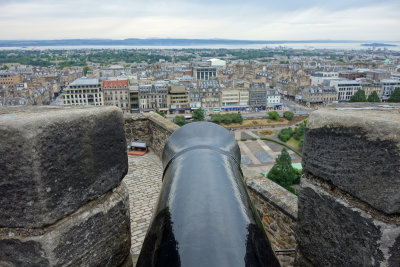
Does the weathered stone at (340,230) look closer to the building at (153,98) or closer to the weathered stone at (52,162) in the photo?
the weathered stone at (52,162)

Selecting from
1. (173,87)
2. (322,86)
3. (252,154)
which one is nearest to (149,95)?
(173,87)

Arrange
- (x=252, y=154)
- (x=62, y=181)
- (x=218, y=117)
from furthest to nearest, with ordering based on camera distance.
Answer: (x=218, y=117) → (x=252, y=154) → (x=62, y=181)

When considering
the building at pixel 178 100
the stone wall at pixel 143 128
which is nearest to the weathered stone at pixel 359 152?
the stone wall at pixel 143 128

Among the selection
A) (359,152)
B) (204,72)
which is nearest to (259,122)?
(204,72)

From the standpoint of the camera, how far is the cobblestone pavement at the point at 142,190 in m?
3.50

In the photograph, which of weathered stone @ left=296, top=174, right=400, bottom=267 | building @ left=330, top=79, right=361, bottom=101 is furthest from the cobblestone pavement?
building @ left=330, top=79, right=361, bottom=101

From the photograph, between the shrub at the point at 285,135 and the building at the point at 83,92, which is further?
the building at the point at 83,92

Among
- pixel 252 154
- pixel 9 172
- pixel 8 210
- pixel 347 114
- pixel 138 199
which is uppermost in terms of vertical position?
pixel 347 114

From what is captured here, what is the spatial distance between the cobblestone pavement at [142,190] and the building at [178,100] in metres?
49.7

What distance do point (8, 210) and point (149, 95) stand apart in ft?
179

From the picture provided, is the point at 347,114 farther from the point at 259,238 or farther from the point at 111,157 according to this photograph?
the point at 111,157

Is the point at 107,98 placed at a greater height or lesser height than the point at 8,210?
lesser

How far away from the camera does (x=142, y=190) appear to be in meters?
4.46

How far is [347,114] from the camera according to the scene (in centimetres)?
126
